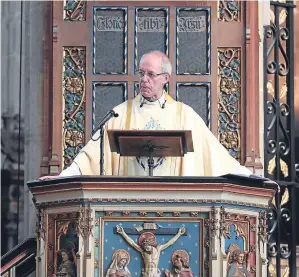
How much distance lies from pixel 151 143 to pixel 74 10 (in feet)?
14.2

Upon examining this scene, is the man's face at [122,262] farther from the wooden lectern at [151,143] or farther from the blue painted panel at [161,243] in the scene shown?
the wooden lectern at [151,143]

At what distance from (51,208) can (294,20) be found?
6664 millimetres

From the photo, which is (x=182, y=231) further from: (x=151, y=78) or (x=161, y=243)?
(x=151, y=78)

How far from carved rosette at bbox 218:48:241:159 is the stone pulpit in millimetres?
3891

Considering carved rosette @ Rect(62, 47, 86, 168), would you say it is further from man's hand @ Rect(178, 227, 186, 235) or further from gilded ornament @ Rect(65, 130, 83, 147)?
man's hand @ Rect(178, 227, 186, 235)

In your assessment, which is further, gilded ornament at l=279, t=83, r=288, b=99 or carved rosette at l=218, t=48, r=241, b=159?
gilded ornament at l=279, t=83, r=288, b=99

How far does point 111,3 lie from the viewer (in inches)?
759

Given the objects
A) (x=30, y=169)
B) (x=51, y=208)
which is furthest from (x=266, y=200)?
(x=30, y=169)

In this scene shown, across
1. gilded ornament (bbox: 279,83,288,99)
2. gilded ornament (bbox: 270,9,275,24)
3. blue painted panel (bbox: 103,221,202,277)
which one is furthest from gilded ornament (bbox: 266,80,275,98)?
blue painted panel (bbox: 103,221,202,277)

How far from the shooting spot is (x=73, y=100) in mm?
19156

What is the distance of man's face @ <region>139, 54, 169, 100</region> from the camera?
15930 millimetres

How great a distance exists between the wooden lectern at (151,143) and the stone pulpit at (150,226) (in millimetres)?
446

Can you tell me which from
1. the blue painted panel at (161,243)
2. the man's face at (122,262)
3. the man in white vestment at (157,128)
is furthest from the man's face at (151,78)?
the man's face at (122,262)

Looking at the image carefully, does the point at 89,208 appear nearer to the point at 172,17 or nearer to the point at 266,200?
the point at 266,200
